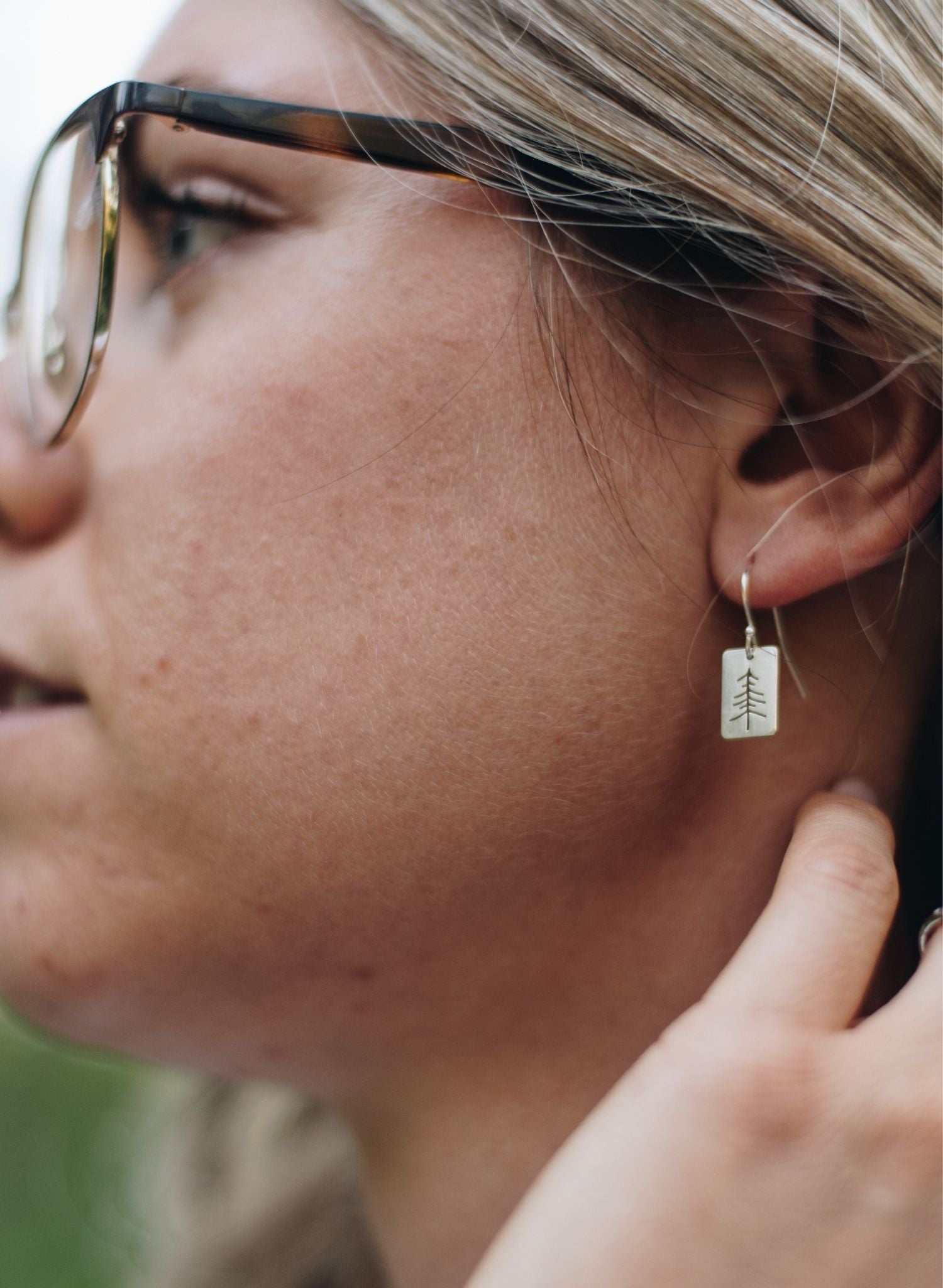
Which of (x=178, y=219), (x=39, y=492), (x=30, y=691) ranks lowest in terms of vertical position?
(x=30, y=691)

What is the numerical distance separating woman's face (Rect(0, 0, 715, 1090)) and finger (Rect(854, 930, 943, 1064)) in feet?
1.00

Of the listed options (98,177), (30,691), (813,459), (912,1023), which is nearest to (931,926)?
(912,1023)

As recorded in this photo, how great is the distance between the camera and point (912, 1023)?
1067 millimetres

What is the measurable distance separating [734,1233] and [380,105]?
1.18 m

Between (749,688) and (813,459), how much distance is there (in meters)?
0.26

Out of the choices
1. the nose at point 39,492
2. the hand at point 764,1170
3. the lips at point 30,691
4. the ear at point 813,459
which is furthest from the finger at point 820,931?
the nose at point 39,492

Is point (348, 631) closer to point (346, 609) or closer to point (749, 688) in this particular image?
point (346, 609)

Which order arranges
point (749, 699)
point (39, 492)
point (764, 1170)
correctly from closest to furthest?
point (764, 1170)
point (749, 699)
point (39, 492)

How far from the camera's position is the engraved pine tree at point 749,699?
1.13 metres

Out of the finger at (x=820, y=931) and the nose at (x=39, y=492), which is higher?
the nose at (x=39, y=492)

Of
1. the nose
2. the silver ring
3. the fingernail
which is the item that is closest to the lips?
the nose

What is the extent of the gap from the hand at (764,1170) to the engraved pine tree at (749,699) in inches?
10.8

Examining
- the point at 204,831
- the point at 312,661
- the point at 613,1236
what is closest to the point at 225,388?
the point at 312,661

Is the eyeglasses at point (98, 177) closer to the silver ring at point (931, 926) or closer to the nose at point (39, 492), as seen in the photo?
the nose at point (39, 492)
